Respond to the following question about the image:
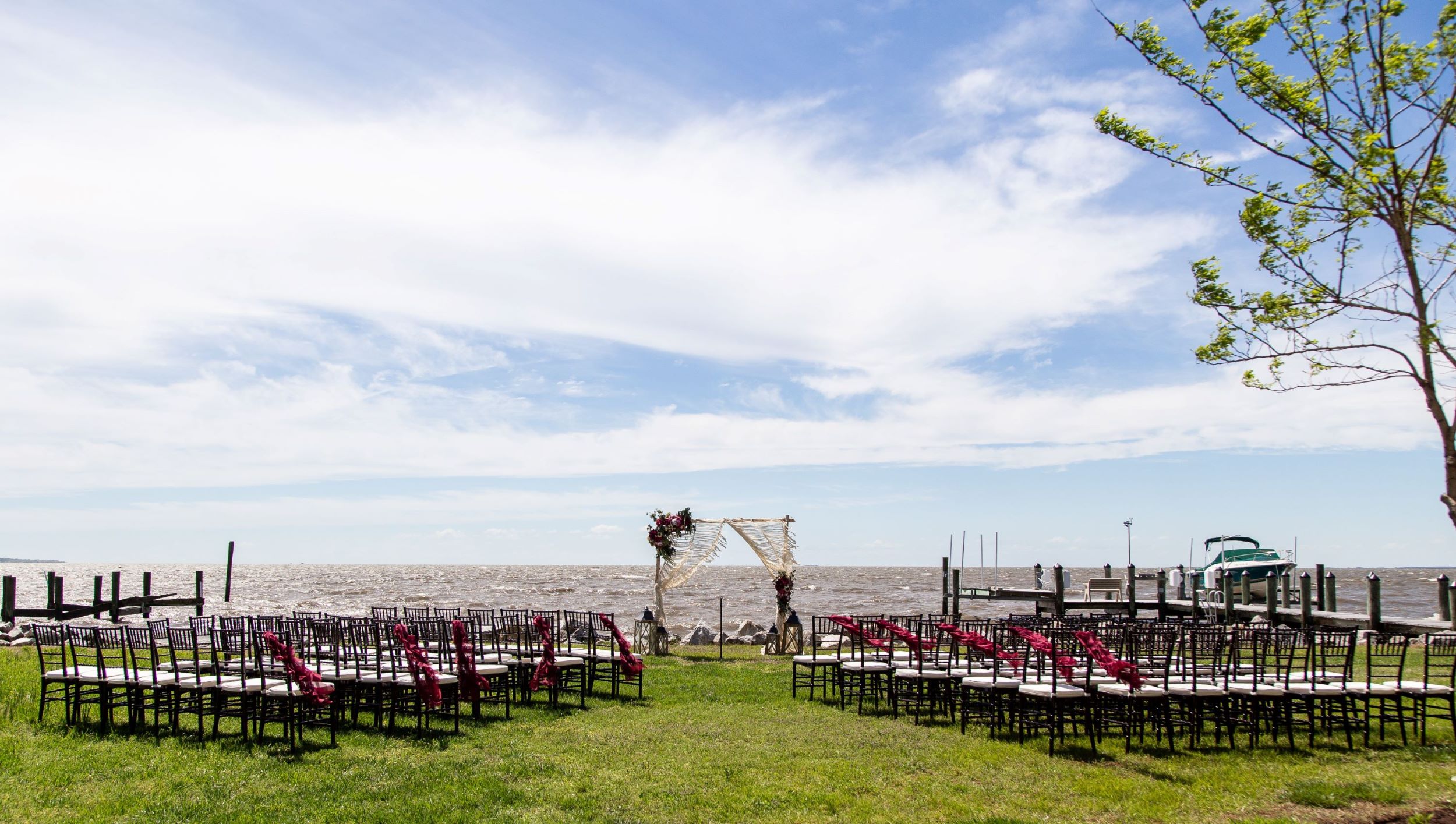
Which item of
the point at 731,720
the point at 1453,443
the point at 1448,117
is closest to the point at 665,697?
the point at 731,720

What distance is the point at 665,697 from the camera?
13.6 m

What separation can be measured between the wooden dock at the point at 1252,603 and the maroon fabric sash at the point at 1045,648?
498 inches

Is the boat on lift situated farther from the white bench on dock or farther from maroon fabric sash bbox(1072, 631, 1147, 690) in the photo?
maroon fabric sash bbox(1072, 631, 1147, 690)

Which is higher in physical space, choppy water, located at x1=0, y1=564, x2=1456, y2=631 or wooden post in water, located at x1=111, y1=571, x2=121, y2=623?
wooden post in water, located at x1=111, y1=571, x2=121, y2=623

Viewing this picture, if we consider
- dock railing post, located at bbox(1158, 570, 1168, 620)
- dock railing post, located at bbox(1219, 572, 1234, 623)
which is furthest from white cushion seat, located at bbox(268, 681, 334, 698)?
dock railing post, located at bbox(1158, 570, 1168, 620)

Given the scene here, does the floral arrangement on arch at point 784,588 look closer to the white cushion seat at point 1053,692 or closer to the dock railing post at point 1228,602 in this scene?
the white cushion seat at point 1053,692

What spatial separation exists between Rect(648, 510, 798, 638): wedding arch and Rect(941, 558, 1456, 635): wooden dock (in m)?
7.16

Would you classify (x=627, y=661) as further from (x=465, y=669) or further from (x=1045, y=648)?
(x=1045, y=648)

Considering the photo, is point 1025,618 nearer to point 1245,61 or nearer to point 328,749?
point 1245,61

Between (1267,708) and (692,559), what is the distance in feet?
41.6

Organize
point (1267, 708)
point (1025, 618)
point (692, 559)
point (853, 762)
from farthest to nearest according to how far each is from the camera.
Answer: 1. point (692, 559)
2. point (1025, 618)
3. point (1267, 708)
4. point (853, 762)

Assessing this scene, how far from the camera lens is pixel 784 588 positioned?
21094 mm

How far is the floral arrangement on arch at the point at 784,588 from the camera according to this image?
825 inches

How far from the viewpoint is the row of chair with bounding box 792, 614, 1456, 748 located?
31.4 feet
